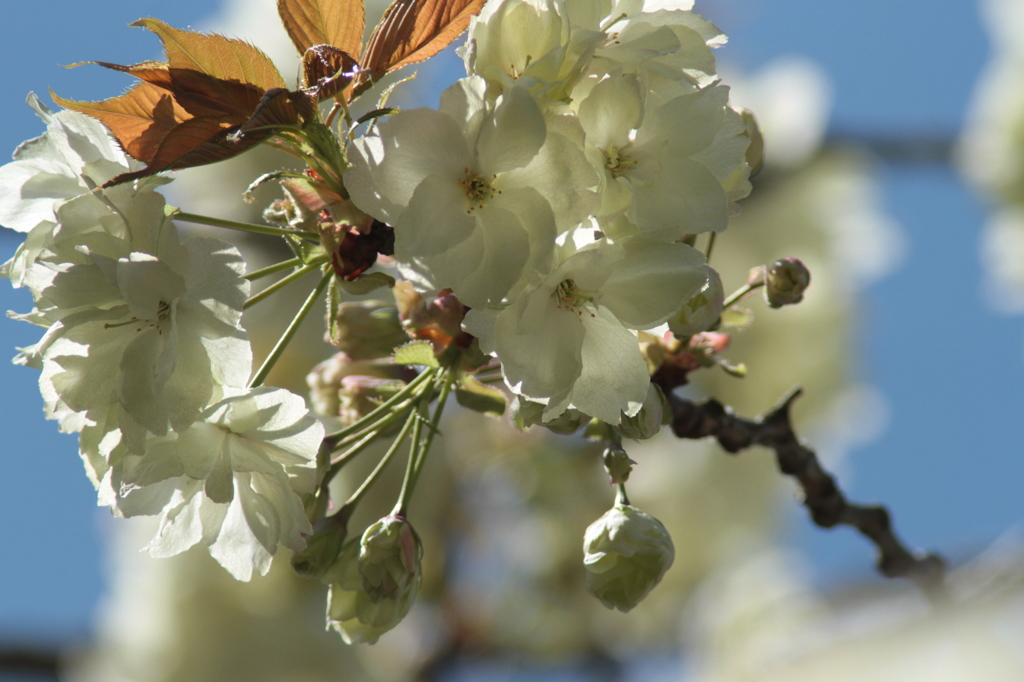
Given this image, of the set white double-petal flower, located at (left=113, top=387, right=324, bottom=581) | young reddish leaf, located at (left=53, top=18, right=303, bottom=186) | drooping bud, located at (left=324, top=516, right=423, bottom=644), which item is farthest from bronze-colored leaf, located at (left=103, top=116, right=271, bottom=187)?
drooping bud, located at (left=324, top=516, right=423, bottom=644)

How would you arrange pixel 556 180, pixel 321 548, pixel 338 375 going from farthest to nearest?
pixel 338 375 < pixel 321 548 < pixel 556 180

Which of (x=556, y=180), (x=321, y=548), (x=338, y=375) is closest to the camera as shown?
(x=556, y=180)

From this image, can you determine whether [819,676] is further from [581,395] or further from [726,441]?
[581,395]

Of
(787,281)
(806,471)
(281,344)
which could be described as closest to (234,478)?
(281,344)

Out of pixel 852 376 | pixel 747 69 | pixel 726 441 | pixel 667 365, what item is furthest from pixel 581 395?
pixel 747 69

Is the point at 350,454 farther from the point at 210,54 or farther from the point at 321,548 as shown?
the point at 210,54

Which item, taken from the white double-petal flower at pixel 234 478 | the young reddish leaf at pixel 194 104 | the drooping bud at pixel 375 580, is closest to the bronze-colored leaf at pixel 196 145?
the young reddish leaf at pixel 194 104

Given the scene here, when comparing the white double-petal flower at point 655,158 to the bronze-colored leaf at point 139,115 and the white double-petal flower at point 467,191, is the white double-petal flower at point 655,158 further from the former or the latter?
the bronze-colored leaf at point 139,115
